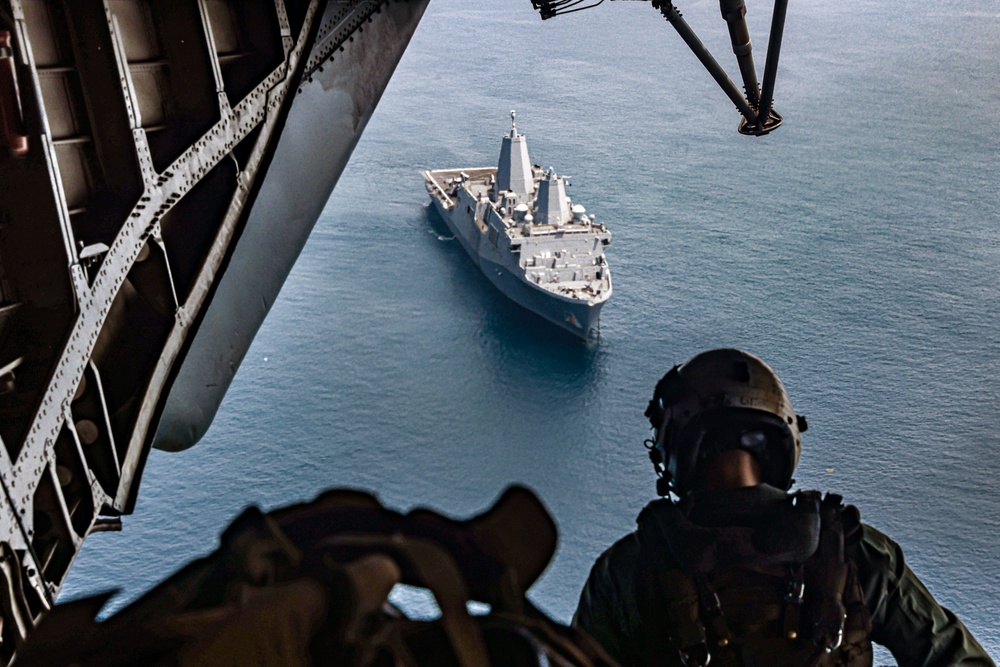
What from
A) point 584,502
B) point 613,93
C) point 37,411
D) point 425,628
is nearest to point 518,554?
point 425,628

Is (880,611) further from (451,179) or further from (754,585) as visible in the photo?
(451,179)

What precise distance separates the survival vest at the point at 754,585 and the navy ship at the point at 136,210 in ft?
7.25

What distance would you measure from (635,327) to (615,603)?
102 feet

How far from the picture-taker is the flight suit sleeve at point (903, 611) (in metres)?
3.29

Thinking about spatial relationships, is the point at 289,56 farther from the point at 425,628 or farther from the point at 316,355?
the point at 316,355

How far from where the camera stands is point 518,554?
1282 millimetres

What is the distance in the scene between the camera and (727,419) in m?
3.44

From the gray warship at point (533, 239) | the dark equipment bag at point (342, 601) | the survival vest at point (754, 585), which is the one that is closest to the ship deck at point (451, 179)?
the gray warship at point (533, 239)

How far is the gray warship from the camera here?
35.3 meters

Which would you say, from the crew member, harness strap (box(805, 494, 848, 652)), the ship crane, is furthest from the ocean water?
harness strap (box(805, 494, 848, 652))

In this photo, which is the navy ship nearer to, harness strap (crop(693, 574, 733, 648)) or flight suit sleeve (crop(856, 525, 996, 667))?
harness strap (crop(693, 574, 733, 648))

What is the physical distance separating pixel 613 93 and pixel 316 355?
78.9ft

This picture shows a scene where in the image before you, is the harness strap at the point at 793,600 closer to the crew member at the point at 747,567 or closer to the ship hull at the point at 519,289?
the crew member at the point at 747,567

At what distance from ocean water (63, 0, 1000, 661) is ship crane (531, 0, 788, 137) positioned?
19023 mm
